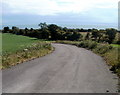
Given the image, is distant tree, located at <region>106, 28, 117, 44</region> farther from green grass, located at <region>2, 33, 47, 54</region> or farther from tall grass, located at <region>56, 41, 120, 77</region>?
green grass, located at <region>2, 33, 47, 54</region>

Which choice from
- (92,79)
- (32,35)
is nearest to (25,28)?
(32,35)

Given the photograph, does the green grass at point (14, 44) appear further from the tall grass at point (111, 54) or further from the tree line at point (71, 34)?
the tree line at point (71, 34)

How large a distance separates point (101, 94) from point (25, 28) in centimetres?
9585

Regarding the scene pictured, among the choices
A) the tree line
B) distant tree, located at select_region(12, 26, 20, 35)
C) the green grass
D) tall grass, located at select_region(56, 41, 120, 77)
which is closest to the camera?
tall grass, located at select_region(56, 41, 120, 77)

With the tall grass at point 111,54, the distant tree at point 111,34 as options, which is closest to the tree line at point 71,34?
the distant tree at point 111,34

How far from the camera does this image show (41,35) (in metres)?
90.3

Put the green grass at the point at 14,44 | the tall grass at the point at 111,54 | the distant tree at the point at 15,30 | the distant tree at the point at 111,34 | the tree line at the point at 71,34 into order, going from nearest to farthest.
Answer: the tall grass at the point at 111,54, the green grass at the point at 14,44, the distant tree at the point at 111,34, the tree line at the point at 71,34, the distant tree at the point at 15,30

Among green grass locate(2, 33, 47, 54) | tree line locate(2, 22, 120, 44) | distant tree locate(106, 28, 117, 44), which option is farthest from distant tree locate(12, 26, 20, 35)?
distant tree locate(106, 28, 117, 44)

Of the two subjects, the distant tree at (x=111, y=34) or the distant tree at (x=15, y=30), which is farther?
the distant tree at (x=15, y=30)

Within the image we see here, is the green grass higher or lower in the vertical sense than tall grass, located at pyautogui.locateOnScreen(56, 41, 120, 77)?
lower

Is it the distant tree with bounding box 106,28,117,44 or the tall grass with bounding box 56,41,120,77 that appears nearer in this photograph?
the tall grass with bounding box 56,41,120,77

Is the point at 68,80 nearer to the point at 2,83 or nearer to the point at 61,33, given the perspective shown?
the point at 2,83

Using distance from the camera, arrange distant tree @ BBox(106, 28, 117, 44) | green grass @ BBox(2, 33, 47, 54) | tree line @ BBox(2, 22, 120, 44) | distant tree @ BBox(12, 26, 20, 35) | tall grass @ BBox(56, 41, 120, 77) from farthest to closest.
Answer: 1. distant tree @ BBox(12, 26, 20, 35)
2. tree line @ BBox(2, 22, 120, 44)
3. distant tree @ BBox(106, 28, 117, 44)
4. green grass @ BBox(2, 33, 47, 54)
5. tall grass @ BBox(56, 41, 120, 77)

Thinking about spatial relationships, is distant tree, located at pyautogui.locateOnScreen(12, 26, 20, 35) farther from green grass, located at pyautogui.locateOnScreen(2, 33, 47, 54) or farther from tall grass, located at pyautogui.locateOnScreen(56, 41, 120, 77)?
tall grass, located at pyautogui.locateOnScreen(56, 41, 120, 77)
